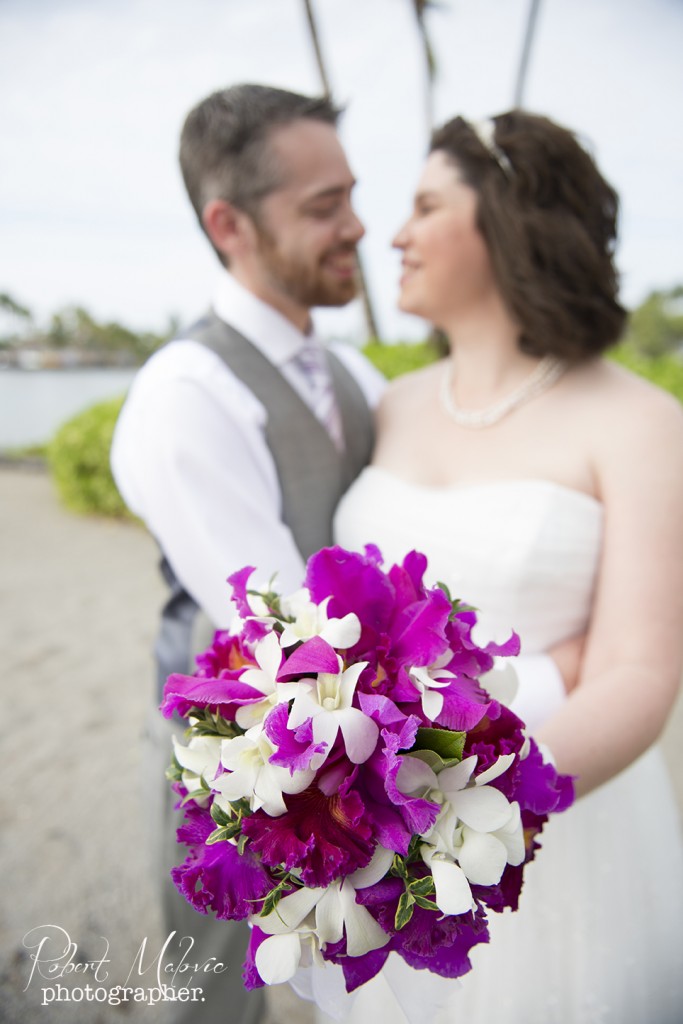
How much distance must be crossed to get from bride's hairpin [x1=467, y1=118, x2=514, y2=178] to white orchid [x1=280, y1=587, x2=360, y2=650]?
150 centimetres

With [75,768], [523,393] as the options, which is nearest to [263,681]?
[523,393]

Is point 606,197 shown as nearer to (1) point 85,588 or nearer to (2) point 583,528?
(2) point 583,528

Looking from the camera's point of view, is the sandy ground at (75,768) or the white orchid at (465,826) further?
the sandy ground at (75,768)

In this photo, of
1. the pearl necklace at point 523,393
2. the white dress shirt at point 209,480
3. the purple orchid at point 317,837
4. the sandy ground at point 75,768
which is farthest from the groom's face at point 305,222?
the sandy ground at point 75,768

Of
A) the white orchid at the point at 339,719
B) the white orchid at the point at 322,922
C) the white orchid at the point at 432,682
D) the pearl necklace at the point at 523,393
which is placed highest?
the white orchid at the point at 339,719

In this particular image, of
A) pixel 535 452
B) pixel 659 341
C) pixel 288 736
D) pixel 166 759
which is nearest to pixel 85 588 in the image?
pixel 166 759

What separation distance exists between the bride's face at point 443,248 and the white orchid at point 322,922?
1604 mm

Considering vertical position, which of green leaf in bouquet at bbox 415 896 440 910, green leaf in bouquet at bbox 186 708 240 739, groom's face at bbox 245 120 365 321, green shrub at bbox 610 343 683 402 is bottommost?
green shrub at bbox 610 343 683 402

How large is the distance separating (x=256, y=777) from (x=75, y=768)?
3.45 m

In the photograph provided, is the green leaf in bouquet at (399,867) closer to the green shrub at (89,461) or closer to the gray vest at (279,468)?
the gray vest at (279,468)

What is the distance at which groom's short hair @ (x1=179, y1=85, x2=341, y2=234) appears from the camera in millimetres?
2023

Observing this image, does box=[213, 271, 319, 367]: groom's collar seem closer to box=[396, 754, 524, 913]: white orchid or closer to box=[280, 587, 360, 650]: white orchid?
box=[280, 587, 360, 650]: white orchid

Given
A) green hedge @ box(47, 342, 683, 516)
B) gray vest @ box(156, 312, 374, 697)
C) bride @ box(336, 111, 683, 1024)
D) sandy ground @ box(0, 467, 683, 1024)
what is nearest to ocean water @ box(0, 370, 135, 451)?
green hedge @ box(47, 342, 683, 516)

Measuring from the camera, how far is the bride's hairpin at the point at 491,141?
1.94 metres
